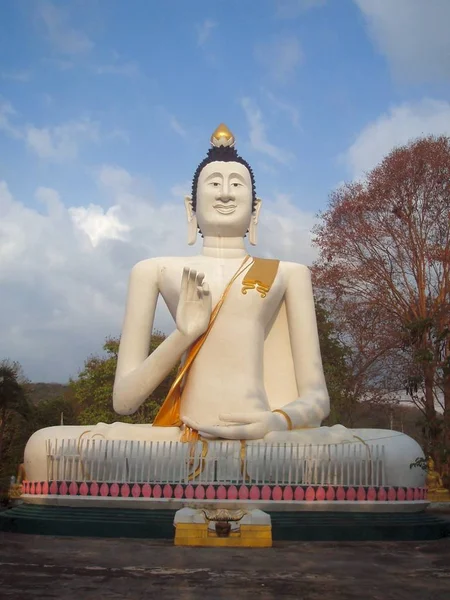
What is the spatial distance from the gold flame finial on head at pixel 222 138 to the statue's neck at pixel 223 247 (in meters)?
1.72

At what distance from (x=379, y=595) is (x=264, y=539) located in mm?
2830

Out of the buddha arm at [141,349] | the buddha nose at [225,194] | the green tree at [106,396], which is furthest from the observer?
the green tree at [106,396]

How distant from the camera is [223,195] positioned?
40.1ft

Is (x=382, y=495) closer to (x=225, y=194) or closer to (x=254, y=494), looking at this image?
(x=254, y=494)

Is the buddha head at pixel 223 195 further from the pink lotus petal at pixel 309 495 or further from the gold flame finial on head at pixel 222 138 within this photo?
the pink lotus petal at pixel 309 495

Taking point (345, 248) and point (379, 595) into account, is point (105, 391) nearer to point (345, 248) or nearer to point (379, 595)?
point (345, 248)

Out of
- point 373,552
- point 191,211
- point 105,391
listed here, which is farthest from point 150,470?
point 105,391

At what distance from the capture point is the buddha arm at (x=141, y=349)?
1079 centimetres

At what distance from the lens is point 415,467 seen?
10242mm

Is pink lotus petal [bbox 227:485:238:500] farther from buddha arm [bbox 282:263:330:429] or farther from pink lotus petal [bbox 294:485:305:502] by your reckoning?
buddha arm [bbox 282:263:330:429]

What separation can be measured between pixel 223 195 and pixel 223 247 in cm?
87

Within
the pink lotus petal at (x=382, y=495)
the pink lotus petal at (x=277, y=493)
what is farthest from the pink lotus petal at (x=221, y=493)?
the pink lotus petal at (x=382, y=495)

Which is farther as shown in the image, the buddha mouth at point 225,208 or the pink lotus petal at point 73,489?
the buddha mouth at point 225,208

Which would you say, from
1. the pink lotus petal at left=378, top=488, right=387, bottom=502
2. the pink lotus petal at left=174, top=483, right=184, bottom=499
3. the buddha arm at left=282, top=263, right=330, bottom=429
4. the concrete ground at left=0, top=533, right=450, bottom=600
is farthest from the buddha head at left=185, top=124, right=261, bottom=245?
the concrete ground at left=0, top=533, right=450, bottom=600
